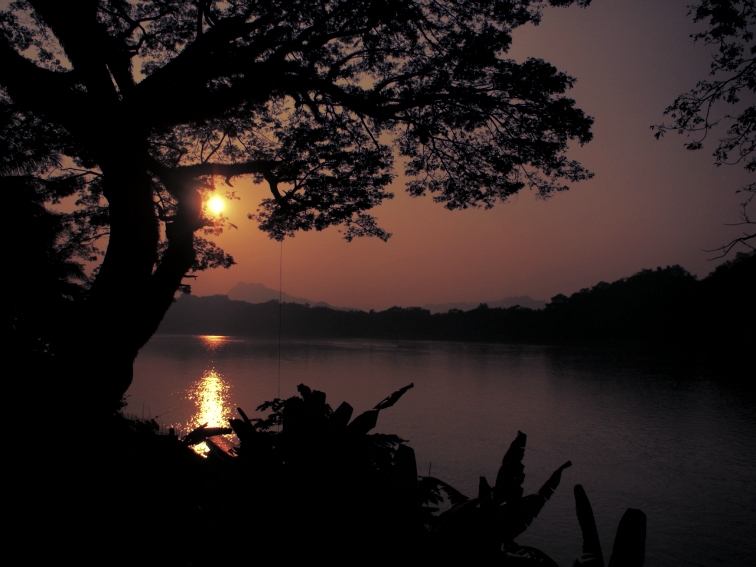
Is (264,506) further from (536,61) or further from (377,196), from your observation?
(377,196)

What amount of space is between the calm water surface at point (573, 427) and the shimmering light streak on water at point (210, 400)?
100mm

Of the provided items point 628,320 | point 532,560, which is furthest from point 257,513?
point 628,320

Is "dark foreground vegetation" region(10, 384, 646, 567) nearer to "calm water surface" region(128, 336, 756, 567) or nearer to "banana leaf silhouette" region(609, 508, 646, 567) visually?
"banana leaf silhouette" region(609, 508, 646, 567)

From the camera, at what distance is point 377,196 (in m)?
7.95

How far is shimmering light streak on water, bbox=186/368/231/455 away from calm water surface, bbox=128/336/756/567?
0.10 meters

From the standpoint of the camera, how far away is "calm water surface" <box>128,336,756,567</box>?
8805 mm

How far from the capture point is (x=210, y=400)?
65.7 feet

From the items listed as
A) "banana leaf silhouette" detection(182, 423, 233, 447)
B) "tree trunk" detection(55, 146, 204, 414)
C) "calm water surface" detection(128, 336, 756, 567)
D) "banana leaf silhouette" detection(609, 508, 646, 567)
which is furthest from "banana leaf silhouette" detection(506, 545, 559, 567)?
"calm water surface" detection(128, 336, 756, 567)

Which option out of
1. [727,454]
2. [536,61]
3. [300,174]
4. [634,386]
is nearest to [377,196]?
[300,174]

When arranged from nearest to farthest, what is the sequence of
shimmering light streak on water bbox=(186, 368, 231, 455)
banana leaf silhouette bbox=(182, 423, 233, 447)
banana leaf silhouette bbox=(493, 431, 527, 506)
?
banana leaf silhouette bbox=(493, 431, 527, 506) → banana leaf silhouette bbox=(182, 423, 233, 447) → shimmering light streak on water bbox=(186, 368, 231, 455)

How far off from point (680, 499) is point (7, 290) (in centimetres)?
1249

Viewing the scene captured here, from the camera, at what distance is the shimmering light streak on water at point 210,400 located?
15991mm

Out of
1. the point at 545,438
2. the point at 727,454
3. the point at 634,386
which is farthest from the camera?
the point at 634,386

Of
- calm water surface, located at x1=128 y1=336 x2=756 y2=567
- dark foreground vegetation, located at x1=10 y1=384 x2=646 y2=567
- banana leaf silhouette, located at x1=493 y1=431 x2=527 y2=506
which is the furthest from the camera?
calm water surface, located at x1=128 y1=336 x2=756 y2=567
